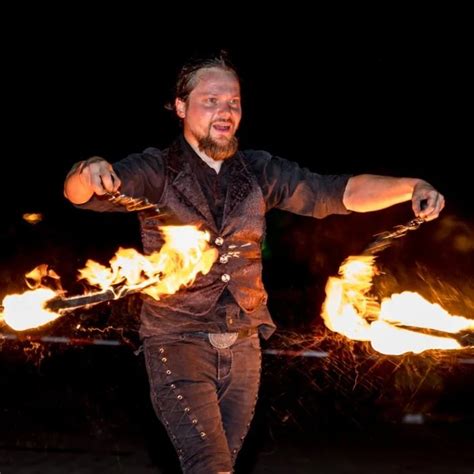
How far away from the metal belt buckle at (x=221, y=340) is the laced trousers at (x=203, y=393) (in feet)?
0.05

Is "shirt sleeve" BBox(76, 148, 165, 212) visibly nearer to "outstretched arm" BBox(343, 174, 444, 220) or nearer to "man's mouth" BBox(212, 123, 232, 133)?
"man's mouth" BBox(212, 123, 232, 133)

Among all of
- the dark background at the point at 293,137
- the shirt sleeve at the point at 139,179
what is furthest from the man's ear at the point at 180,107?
the dark background at the point at 293,137

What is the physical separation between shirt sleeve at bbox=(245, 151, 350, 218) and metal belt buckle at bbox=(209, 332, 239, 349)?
26.1 inches

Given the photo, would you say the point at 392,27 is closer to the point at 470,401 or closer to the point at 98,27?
the point at 98,27

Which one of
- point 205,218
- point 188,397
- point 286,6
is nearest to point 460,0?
point 286,6

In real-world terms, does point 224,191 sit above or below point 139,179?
below

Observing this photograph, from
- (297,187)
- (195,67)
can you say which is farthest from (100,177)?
(297,187)

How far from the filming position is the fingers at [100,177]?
285 centimetres

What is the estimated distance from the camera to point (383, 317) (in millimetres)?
3566

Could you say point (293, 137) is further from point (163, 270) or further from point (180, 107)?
point (163, 270)

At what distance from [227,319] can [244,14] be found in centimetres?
523

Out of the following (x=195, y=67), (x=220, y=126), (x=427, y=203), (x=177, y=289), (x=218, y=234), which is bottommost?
(x=177, y=289)

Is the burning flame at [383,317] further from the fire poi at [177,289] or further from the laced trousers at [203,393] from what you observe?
the laced trousers at [203,393]

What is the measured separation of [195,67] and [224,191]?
1.94 ft
